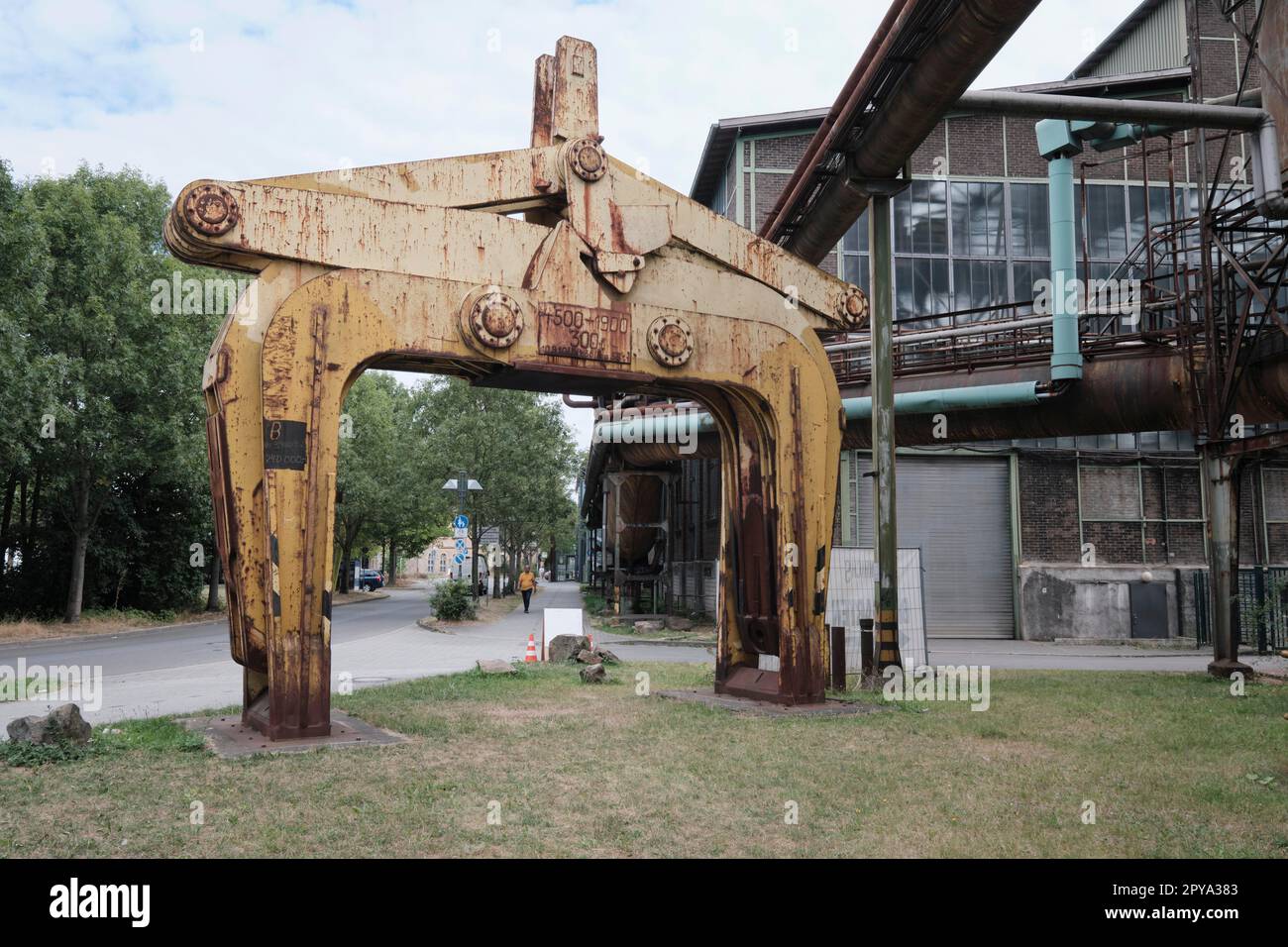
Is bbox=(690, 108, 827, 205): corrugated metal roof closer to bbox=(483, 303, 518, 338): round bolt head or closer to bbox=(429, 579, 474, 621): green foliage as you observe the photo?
bbox=(429, 579, 474, 621): green foliage

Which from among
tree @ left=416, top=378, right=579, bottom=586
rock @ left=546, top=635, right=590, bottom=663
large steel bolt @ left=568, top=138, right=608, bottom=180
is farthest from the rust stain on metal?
tree @ left=416, top=378, right=579, bottom=586

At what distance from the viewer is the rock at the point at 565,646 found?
15.6m

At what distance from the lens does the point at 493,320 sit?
8453 millimetres

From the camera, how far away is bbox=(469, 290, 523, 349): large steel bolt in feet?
27.7

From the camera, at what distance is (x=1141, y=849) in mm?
4898

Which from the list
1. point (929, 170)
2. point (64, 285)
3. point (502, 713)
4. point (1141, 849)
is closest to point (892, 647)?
point (502, 713)

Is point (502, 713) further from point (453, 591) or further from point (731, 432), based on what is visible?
point (453, 591)

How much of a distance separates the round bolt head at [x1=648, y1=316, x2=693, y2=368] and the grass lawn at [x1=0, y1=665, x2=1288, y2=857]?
10.9 feet

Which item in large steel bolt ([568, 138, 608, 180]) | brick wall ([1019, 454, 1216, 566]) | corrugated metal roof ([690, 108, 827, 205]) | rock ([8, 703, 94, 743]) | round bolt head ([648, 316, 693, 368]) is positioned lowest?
rock ([8, 703, 94, 743])

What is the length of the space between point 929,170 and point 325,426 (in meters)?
24.2

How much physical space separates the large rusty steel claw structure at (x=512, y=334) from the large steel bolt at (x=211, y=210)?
0.02m

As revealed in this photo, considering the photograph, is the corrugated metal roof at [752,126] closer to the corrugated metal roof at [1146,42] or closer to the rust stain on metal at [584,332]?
the corrugated metal roof at [1146,42]

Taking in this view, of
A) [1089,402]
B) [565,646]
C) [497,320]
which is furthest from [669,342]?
[1089,402]

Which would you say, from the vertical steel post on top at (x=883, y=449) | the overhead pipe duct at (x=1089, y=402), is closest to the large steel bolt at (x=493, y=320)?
the vertical steel post on top at (x=883, y=449)
